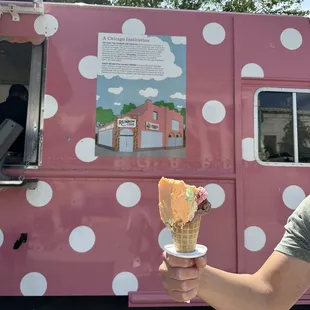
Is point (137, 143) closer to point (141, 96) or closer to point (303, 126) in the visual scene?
point (141, 96)

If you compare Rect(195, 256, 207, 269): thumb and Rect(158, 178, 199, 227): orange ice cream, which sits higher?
Rect(158, 178, 199, 227): orange ice cream

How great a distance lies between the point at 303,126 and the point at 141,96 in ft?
3.90

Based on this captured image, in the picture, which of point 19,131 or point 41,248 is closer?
point 41,248

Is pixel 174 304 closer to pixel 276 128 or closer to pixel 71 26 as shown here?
pixel 276 128

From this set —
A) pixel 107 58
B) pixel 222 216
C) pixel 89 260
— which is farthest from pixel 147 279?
pixel 107 58

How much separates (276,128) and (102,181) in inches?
50.8

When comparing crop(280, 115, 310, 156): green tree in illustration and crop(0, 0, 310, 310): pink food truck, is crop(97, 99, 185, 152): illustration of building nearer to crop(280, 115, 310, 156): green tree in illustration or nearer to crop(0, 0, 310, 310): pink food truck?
crop(0, 0, 310, 310): pink food truck

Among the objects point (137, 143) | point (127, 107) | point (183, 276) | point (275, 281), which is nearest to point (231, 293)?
point (275, 281)

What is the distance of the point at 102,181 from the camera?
2.58m

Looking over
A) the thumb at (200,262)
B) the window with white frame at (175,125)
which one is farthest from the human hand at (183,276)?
the window with white frame at (175,125)

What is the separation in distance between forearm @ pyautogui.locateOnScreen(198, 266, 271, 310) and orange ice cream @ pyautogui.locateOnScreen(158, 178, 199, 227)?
9.8 inches

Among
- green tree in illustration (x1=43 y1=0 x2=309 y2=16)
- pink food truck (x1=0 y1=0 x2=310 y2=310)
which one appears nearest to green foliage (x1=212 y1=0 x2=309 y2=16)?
green tree in illustration (x1=43 y1=0 x2=309 y2=16)

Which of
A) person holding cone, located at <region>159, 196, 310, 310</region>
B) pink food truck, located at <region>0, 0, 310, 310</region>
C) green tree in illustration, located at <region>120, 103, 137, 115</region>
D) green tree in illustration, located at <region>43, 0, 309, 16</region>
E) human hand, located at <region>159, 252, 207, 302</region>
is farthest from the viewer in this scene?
green tree in illustration, located at <region>43, 0, 309, 16</region>

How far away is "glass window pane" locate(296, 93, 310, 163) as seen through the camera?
8.90 feet
